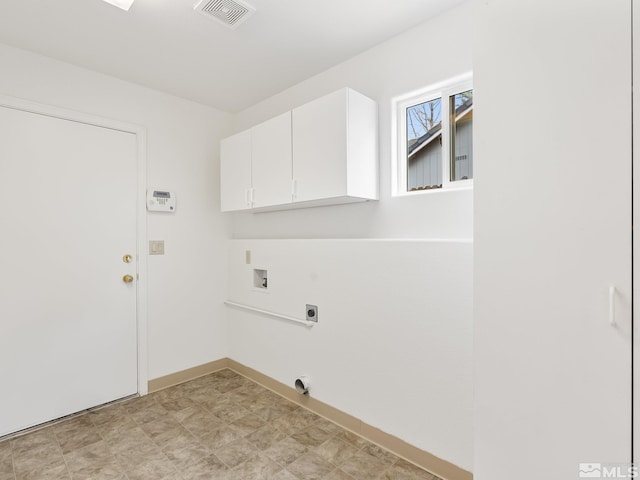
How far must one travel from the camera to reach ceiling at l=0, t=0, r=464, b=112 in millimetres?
1804

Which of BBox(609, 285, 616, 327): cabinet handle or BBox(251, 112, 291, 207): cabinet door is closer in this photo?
BBox(609, 285, 616, 327): cabinet handle

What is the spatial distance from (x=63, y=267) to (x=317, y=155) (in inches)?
77.5

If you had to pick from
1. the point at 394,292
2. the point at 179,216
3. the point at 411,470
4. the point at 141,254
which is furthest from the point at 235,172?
the point at 411,470

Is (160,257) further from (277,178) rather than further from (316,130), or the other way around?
(316,130)

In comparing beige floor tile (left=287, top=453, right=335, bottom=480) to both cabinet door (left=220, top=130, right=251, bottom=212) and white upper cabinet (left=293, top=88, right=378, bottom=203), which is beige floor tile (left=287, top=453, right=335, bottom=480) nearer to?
white upper cabinet (left=293, top=88, right=378, bottom=203)

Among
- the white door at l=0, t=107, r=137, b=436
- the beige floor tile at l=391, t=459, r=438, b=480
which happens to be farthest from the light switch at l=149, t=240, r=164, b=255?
the beige floor tile at l=391, t=459, r=438, b=480

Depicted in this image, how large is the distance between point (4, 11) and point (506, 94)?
2601 millimetres

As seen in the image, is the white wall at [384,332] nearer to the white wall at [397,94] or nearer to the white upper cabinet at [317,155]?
the white wall at [397,94]

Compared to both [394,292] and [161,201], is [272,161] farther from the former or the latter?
[394,292]

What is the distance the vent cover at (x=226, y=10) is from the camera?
68.3 inches

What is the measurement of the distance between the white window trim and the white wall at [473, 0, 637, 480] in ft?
2.16

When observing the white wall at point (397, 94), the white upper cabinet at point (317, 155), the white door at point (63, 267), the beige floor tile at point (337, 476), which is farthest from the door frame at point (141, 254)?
the beige floor tile at point (337, 476)

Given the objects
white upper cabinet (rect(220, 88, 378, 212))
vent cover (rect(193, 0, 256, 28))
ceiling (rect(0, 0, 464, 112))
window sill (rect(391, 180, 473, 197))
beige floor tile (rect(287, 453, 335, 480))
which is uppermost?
ceiling (rect(0, 0, 464, 112))

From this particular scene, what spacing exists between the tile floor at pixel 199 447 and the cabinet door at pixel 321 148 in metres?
1.54
